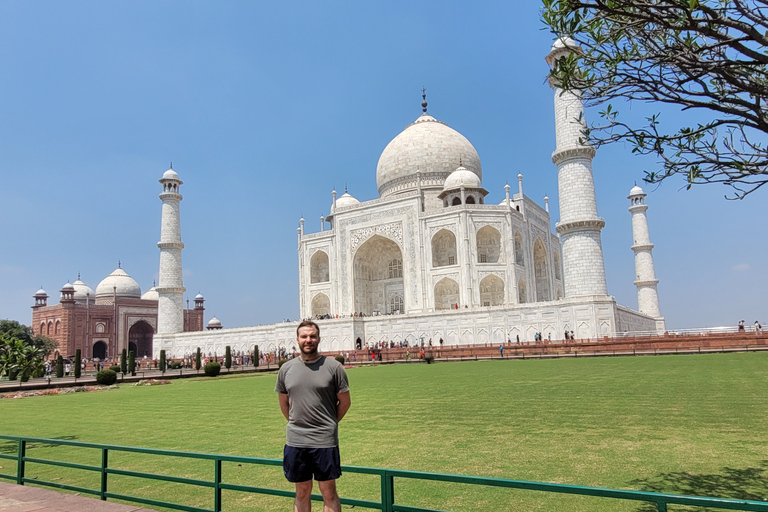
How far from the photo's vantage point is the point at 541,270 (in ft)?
121

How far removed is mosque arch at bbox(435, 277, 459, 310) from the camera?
105ft

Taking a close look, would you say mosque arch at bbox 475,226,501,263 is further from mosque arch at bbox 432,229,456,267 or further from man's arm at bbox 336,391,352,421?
man's arm at bbox 336,391,352,421

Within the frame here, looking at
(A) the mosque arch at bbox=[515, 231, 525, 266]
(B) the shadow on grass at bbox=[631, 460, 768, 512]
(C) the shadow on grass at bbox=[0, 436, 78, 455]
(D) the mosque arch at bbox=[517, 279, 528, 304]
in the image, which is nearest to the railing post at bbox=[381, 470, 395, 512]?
(B) the shadow on grass at bbox=[631, 460, 768, 512]

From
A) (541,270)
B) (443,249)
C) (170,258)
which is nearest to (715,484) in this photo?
(443,249)

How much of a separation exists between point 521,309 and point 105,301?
34280mm

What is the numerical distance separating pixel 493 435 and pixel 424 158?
106 ft

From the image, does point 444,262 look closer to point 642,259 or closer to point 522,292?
point 522,292

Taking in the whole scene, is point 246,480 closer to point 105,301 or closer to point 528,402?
point 528,402

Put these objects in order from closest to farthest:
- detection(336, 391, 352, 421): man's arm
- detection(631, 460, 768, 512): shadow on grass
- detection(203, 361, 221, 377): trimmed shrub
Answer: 1. detection(336, 391, 352, 421): man's arm
2. detection(631, 460, 768, 512): shadow on grass
3. detection(203, 361, 221, 377): trimmed shrub

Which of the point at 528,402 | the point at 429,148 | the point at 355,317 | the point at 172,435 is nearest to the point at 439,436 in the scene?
the point at 528,402

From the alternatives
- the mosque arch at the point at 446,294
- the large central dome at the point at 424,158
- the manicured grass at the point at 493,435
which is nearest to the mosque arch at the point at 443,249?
the mosque arch at the point at 446,294

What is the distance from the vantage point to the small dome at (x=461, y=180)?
110 ft

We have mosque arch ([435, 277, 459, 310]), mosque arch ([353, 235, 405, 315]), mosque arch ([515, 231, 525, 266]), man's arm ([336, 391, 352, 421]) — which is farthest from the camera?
mosque arch ([353, 235, 405, 315])

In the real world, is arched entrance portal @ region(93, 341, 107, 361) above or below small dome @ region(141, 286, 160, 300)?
below
